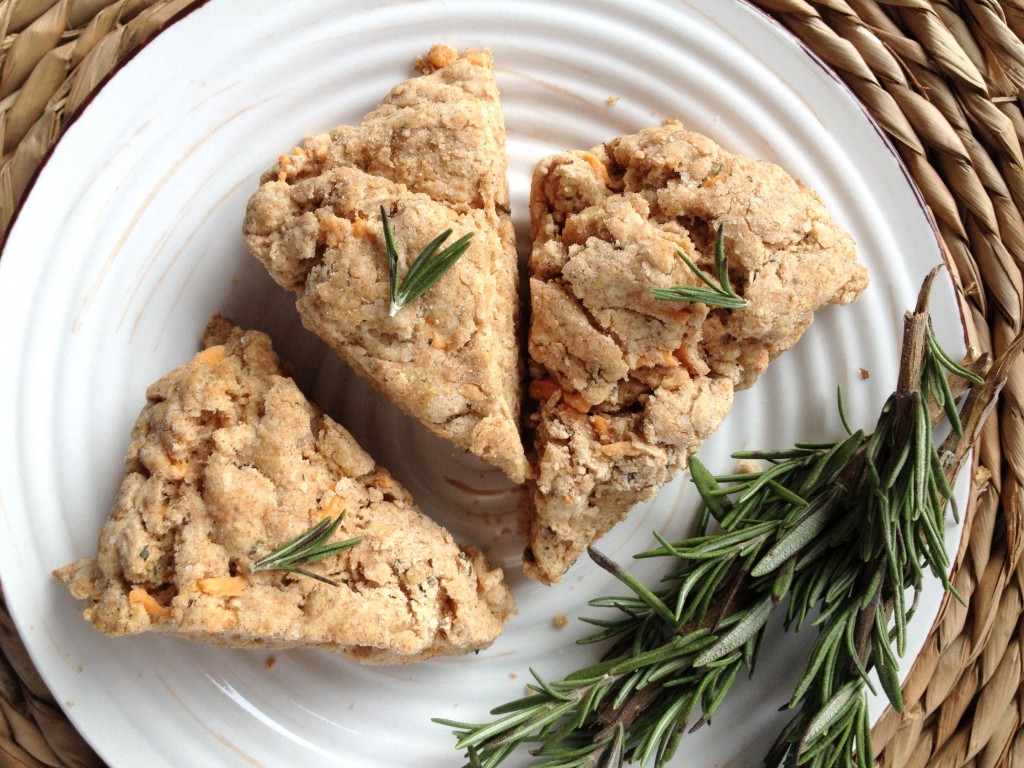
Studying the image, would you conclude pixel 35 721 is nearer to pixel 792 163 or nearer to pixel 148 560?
pixel 148 560

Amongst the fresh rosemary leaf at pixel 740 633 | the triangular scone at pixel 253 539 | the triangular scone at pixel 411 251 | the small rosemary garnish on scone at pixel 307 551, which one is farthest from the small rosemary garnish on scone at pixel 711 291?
the small rosemary garnish on scone at pixel 307 551

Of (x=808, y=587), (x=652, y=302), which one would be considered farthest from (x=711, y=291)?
(x=808, y=587)

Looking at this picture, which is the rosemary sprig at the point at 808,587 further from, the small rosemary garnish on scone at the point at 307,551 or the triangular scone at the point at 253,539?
the small rosemary garnish on scone at the point at 307,551

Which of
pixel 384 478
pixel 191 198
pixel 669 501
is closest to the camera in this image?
pixel 384 478

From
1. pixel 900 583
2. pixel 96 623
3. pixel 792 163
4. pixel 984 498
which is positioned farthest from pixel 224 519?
pixel 984 498

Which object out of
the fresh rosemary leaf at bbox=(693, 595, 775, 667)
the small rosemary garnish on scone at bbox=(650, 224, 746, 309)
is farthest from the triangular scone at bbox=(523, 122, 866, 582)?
the fresh rosemary leaf at bbox=(693, 595, 775, 667)

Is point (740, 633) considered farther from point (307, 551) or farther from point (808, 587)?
point (307, 551)

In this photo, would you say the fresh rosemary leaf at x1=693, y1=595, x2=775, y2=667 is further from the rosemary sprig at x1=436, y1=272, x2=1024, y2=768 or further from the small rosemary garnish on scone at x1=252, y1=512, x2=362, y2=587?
the small rosemary garnish on scone at x1=252, y1=512, x2=362, y2=587
